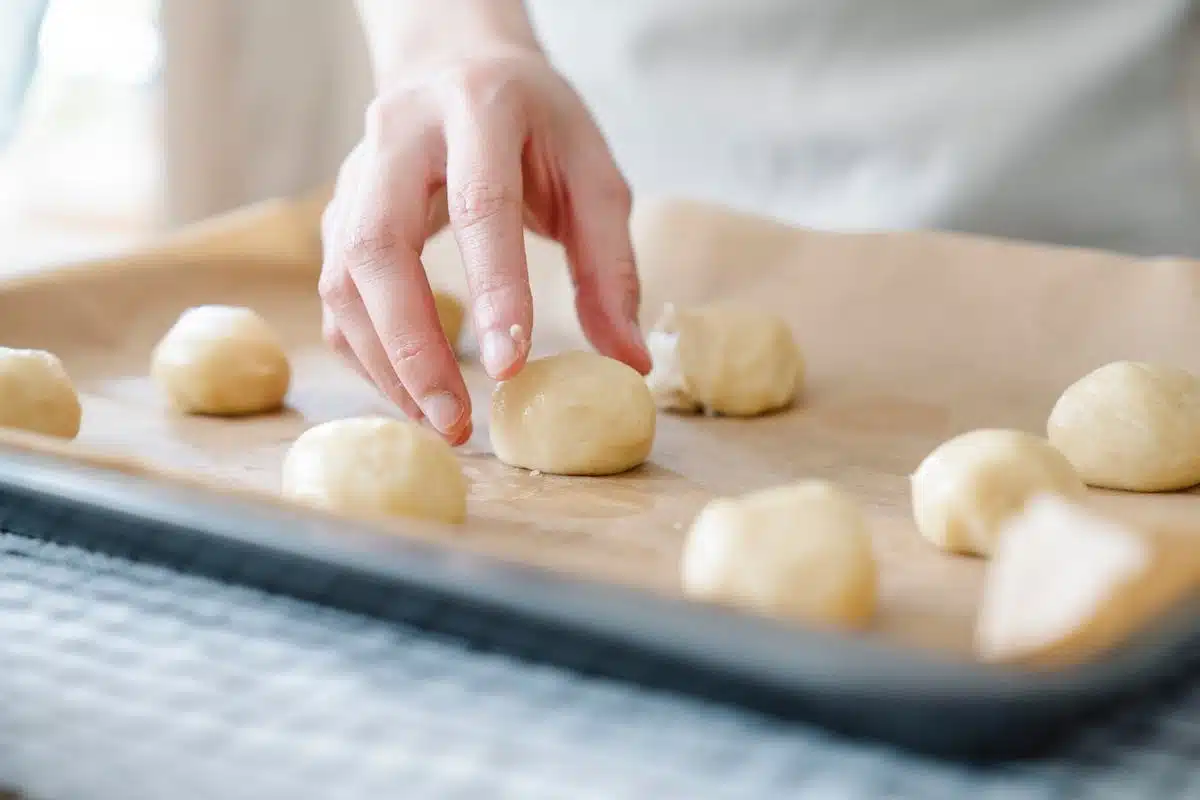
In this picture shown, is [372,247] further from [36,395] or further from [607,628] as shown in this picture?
[607,628]

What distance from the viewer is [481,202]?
1.27 meters

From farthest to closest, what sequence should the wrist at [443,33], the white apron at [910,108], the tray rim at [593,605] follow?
the white apron at [910,108] < the wrist at [443,33] < the tray rim at [593,605]

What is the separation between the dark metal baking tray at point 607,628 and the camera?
65 centimetres

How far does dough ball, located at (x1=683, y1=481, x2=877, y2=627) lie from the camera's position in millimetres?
923

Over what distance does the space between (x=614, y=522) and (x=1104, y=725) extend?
54 cm

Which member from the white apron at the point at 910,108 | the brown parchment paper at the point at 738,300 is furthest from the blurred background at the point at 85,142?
the white apron at the point at 910,108

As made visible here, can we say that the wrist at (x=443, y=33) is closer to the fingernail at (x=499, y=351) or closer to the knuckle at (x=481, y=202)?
the knuckle at (x=481, y=202)

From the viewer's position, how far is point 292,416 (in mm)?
1566

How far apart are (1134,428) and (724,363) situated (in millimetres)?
436

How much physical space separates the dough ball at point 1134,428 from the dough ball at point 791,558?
1.45 feet

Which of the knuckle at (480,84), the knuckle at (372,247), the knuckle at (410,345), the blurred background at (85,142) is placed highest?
the knuckle at (480,84)

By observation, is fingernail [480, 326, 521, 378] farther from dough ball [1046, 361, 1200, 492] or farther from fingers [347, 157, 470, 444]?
dough ball [1046, 361, 1200, 492]

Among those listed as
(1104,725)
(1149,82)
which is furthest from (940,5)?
(1104,725)

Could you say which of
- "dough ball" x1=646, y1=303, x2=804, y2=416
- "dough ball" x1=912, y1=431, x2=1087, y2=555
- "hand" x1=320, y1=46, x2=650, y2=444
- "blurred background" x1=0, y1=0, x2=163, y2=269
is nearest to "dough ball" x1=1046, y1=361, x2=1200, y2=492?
"dough ball" x1=912, y1=431, x2=1087, y2=555
